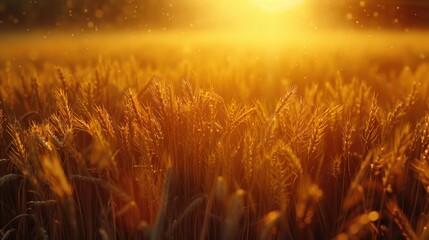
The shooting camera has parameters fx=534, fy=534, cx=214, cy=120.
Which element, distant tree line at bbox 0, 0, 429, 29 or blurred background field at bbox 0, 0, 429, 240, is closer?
blurred background field at bbox 0, 0, 429, 240

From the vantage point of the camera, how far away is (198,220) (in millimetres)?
1282

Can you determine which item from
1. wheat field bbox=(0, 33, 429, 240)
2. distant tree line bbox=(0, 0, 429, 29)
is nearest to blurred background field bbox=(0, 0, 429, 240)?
wheat field bbox=(0, 33, 429, 240)

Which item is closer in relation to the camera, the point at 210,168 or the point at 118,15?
the point at 210,168

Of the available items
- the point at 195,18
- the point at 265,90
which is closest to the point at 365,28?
the point at 195,18

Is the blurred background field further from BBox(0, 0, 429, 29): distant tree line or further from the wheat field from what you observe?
BBox(0, 0, 429, 29): distant tree line

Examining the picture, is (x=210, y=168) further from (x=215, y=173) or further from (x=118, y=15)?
(x=118, y=15)

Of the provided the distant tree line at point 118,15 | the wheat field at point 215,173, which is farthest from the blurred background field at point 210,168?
the distant tree line at point 118,15

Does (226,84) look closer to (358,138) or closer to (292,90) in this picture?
(358,138)

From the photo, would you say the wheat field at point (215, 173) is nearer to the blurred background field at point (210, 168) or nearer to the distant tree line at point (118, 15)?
the blurred background field at point (210, 168)

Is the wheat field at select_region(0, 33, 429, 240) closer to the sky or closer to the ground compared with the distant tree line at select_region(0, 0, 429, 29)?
closer to the ground

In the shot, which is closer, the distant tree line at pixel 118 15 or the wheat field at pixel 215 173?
the wheat field at pixel 215 173

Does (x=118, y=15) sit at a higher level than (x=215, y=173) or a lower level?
higher

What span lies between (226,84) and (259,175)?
40.2 inches

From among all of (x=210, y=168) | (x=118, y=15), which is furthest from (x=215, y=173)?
(x=118, y=15)
